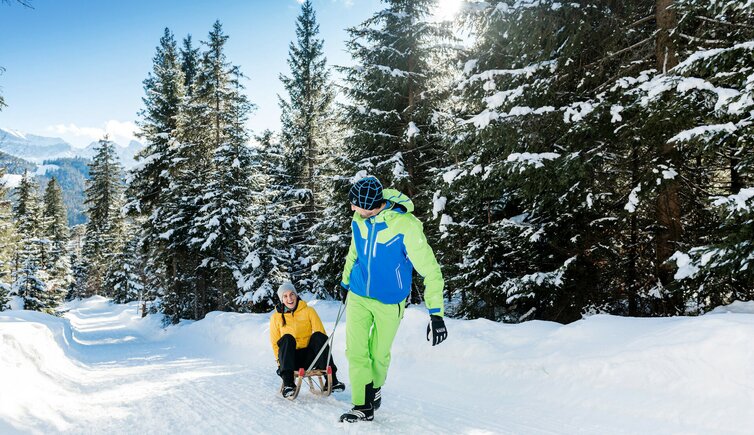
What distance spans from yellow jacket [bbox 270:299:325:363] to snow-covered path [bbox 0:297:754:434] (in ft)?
2.24

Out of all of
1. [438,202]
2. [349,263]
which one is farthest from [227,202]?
[349,263]

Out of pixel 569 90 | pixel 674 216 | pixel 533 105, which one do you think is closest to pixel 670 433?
pixel 674 216

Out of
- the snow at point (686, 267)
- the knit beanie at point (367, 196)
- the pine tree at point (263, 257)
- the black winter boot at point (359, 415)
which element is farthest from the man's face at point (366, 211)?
the pine tree at point (263, 257)

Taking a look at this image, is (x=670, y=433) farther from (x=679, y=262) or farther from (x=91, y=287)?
(x=91, y=287)

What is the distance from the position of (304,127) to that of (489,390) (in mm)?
20291

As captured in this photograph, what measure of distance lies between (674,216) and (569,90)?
9.54 feet

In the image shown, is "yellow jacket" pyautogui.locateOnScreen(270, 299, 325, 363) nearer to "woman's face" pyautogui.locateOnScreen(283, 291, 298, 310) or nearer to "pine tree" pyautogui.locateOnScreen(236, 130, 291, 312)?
"woman's face" pyautogui.locateOnScreen(283, 291, 298, 310)

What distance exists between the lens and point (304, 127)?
23.5 meters

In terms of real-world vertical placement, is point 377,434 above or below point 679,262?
below

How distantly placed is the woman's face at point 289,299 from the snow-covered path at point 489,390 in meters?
1.07

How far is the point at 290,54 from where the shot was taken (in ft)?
81.8

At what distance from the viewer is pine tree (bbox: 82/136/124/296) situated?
124 ft

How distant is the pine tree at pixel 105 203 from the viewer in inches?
1494

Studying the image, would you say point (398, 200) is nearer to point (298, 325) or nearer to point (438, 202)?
point (298, 325)
